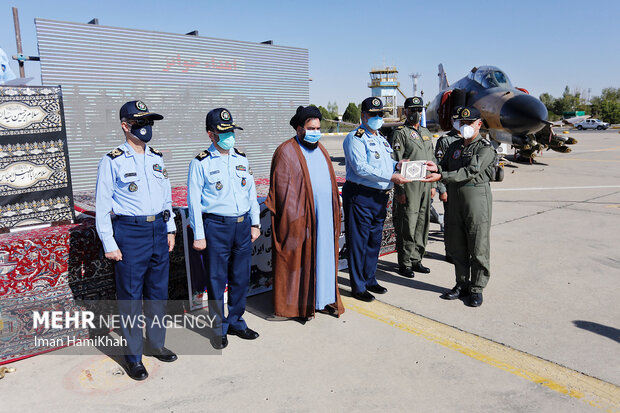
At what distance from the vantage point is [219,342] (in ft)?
11.6

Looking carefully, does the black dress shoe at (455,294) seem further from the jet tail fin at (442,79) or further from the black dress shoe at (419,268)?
the jet tail fin at (442,79)

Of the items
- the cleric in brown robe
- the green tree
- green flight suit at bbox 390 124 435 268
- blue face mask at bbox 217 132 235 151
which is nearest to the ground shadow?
green flight suit at bbox 390 124 435 268

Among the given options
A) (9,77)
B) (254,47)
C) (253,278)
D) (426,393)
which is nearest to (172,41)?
(254,47)

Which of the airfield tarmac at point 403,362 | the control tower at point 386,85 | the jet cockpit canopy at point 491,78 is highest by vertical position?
the control tower at point 386,85

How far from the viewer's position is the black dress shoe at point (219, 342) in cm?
353

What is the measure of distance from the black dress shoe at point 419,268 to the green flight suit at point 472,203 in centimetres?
100

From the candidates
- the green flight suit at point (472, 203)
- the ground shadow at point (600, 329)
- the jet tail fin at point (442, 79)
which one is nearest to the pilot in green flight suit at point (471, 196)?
the green flight suit at point (472, 203)

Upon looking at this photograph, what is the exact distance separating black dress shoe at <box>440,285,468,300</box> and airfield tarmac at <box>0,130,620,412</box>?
96 mm

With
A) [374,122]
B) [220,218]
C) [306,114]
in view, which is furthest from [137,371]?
[374,122]

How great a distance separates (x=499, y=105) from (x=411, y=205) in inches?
347

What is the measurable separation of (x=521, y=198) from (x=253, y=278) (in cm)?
802

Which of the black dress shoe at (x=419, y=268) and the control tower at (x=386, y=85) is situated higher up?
the control tower at (x=386, y=85)

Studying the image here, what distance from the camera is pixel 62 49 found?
360 inches

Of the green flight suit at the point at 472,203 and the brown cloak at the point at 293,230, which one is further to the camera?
the green flight suit at the point at 472,203
